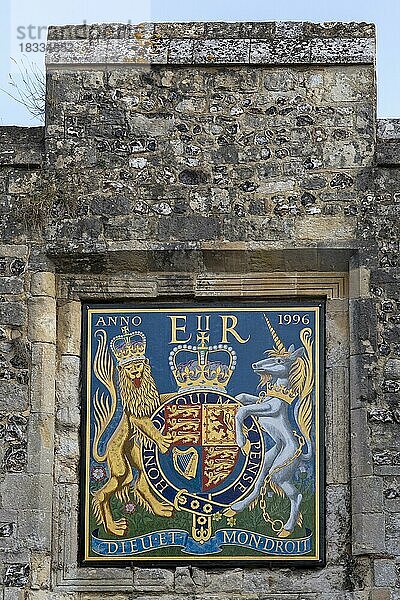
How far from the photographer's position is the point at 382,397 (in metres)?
7.40

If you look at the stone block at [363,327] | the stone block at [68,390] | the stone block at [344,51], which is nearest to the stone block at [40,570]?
the stone block at [68,390]

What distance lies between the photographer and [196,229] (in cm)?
761

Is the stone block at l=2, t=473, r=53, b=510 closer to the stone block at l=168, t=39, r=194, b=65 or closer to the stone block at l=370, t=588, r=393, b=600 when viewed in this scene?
the stone block at l=370, t=588, r=393, b=600

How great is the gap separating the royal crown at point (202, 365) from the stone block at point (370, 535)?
1021mm

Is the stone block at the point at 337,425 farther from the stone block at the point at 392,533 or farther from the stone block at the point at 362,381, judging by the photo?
the stone block at the point at 392,533

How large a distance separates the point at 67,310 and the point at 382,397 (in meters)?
1.75

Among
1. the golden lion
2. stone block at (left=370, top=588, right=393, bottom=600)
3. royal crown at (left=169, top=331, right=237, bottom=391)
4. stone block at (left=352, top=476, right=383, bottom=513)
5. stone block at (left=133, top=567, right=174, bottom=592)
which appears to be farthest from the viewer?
royal crown at (left=169, top=331, right=237, bottom=391)

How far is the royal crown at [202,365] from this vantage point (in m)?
7.60

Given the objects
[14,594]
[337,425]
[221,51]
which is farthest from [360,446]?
[221,51]

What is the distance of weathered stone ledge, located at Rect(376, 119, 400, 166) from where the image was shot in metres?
7.62

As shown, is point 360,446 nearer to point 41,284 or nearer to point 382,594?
point 382,594

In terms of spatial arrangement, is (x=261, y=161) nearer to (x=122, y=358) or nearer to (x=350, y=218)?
(x=350, y=218)

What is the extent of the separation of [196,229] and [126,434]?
1.15m

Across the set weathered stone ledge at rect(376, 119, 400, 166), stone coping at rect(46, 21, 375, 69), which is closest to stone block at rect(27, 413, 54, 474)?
stone coping at rect(46, 21, 375, 69)
